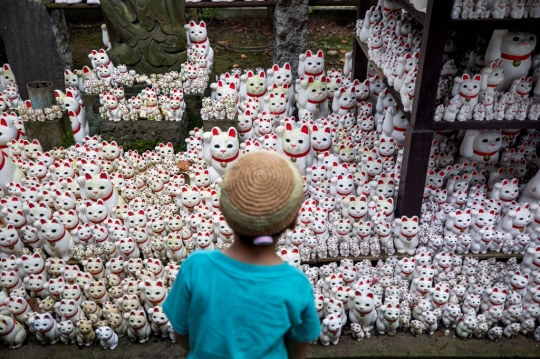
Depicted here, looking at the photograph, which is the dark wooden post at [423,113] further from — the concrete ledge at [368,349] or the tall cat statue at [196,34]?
the tall cat statue at [196,34]

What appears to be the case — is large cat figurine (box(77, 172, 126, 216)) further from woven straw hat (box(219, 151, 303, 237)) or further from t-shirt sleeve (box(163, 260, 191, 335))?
woven straw hat (box(219, 151, 303, 237))

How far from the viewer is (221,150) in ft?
12.3

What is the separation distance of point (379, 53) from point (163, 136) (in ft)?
7.04

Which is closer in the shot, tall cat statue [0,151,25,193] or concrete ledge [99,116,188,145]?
tall cat statue [0,151,25,193]

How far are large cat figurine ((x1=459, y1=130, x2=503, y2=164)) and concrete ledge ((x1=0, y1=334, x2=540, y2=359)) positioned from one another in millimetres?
1295

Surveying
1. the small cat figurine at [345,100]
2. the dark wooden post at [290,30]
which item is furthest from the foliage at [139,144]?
the dark wooden post at [290,30]

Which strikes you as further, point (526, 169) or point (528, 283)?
point (526, 169)

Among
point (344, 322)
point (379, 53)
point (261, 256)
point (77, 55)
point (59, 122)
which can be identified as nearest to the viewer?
point (261, 256)

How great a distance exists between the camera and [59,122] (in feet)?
15.3

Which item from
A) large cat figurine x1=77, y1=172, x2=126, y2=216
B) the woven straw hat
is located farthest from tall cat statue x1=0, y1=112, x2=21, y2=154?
the woven straw hat

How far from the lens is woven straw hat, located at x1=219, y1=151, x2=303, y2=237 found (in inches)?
56.1

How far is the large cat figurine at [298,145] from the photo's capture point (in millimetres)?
3814

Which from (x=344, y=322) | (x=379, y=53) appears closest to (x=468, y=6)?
(x=379, y=53)

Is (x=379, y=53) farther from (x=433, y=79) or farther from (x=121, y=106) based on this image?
(x=121, y=106)
